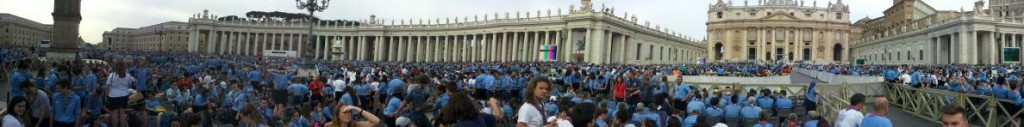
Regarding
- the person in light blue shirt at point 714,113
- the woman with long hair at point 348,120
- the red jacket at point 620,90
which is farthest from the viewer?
the red jacket at point 620,90

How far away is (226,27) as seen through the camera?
303 feet

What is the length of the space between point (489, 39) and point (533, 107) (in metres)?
75.9

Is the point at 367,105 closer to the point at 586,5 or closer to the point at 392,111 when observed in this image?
the point at 392,111

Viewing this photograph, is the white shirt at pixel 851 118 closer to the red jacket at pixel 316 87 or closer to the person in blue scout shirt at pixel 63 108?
the person in blue scout shirt at pixel 63 108

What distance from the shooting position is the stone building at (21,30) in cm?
11586

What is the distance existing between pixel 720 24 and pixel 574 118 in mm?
97055

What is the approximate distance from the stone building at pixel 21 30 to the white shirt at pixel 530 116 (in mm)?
125132

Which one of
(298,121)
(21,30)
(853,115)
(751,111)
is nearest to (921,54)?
(751,111)

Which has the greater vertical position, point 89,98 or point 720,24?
point 720,24

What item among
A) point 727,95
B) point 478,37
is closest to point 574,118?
point 727,95

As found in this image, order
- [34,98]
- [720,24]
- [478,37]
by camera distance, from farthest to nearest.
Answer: [720,24] → [478,37] → [34,98]

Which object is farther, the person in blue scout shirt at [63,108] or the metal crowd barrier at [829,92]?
the metal crowd barrier at [829,92]

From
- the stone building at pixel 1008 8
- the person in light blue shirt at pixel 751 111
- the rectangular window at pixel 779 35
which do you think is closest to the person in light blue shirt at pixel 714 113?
the person in light blue shirt at pixel 751 111

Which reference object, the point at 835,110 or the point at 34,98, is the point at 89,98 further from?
the point at 835,110
